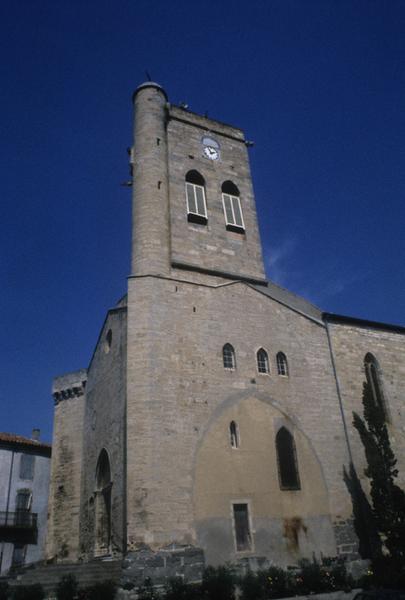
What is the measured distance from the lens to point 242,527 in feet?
45.3

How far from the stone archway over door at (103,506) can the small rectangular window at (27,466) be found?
13147mm

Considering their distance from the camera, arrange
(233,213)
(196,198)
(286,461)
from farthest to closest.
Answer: (233,213) → (196,198) → (286,461)

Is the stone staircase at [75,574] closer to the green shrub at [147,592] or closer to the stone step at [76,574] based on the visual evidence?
the stone step at [76,574]

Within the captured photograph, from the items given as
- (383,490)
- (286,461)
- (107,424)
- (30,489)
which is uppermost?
(107,424)

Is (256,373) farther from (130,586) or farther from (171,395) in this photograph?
(130,586)

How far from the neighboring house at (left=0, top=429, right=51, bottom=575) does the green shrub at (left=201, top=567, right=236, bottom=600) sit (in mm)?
16333

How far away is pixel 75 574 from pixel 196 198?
14259mm

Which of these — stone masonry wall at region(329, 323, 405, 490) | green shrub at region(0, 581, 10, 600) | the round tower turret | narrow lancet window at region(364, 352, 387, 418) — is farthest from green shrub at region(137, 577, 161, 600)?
narrow lancet window at region(364, 352, 387, 418)

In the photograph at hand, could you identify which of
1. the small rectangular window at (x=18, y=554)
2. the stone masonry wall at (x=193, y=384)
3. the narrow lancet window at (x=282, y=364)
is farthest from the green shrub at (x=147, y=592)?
the small rectangular window at (x=18, y=554)

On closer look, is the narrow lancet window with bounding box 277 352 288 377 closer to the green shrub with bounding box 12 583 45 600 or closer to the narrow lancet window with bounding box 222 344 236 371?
the narrow lancet window with bounding box 222 344 236 371

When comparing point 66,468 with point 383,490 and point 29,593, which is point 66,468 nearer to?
point 29,593

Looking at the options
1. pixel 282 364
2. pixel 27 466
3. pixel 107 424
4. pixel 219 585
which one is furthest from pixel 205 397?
pixel 27 466

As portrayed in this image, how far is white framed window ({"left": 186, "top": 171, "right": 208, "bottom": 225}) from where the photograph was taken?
1983 centimetres

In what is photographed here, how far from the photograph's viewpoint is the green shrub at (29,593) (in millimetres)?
11331
